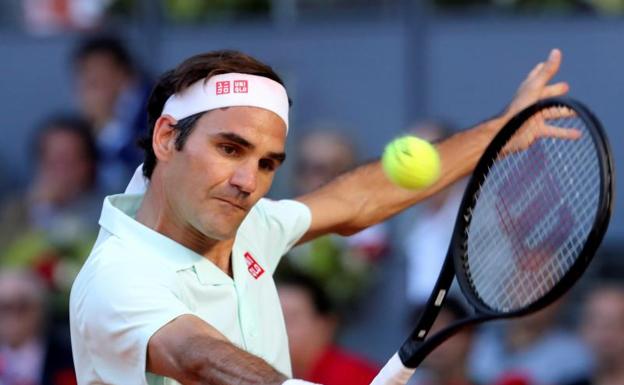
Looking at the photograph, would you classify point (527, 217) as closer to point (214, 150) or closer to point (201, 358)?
point (214, 150)

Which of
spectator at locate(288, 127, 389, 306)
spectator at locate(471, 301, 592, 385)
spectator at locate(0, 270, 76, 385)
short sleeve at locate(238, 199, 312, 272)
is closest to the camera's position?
short sleeve at locate(238, 199, 312, 272)

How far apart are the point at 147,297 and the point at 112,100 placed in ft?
15.0

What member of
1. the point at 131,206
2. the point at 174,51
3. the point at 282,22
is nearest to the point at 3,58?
the point at 174,51

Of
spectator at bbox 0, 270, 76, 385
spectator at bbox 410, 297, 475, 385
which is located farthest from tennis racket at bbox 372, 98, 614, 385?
spectator at bbox 0, 270, 76, 385

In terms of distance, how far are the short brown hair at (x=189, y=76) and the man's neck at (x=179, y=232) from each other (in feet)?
0.35

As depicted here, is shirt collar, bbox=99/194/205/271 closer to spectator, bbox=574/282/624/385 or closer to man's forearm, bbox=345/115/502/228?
man's forearm, bbox=345/115/502/228

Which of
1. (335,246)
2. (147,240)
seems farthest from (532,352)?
(147,240)

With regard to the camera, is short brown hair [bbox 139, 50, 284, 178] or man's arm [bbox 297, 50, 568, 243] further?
man's arm [bbox 297, 50, 568, 243]

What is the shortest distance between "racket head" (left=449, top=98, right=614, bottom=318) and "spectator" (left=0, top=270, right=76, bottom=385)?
3.21 meters

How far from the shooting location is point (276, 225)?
15.9ft

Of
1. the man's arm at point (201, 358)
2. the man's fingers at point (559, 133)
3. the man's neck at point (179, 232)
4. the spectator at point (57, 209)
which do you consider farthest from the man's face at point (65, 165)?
the man's arm at point (201, 358)

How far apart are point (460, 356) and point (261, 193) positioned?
113 inches

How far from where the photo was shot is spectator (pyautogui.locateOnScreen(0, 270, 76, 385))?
7.60 metres

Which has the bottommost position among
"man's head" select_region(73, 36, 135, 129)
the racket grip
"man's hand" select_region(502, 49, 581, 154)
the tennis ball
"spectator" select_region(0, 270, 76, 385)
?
"spectator" select_region(0, 270, 76, 385)
